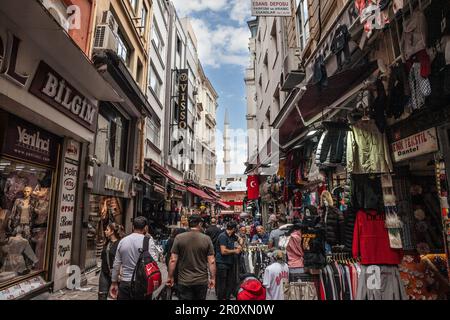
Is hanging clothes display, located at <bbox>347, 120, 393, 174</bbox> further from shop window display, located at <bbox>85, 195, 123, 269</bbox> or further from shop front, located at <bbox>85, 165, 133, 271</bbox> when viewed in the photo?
shop window display, located at <bbox>85, 195, 123, 269</bbox>

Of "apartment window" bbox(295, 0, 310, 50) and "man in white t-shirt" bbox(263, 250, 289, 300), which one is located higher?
"apartment window" bbox(295, 0, 310, 50)

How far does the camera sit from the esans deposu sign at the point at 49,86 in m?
4.77

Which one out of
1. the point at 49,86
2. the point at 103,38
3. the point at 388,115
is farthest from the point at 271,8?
the point at 49,86

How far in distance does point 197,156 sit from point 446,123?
27832 millimetres

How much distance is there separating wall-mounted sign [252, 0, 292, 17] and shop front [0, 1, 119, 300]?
498 cm

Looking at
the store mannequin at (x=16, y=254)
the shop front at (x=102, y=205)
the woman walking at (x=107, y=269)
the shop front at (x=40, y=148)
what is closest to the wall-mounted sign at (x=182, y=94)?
the shop front at (x=102, y=205)

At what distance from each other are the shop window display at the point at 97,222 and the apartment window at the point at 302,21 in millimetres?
9160

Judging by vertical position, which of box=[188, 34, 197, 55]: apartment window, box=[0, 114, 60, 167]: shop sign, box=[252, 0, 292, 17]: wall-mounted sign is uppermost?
box=[188, 34, 197, 55]: apartment window

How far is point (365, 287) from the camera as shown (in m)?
4.52

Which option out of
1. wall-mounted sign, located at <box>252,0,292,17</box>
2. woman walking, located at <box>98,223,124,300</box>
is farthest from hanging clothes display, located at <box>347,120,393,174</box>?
wall-mounted sign, located at <box>252,0,292,17</box>

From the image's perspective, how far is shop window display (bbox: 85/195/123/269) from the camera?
902cm

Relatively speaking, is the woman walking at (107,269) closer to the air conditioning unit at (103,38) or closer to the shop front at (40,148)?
the shop front at (40,148)

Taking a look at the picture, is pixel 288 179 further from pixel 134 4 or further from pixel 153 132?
pixel 134 4
